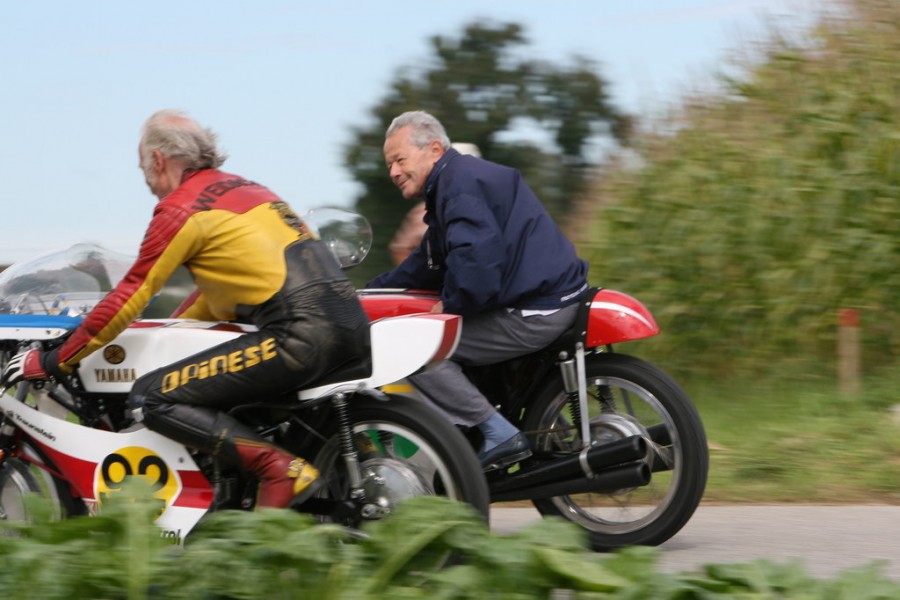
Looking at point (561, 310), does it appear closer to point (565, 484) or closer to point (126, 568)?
point (565, 484)

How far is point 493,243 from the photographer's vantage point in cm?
518

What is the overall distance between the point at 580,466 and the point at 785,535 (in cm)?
108

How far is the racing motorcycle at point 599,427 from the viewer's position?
5250 mm

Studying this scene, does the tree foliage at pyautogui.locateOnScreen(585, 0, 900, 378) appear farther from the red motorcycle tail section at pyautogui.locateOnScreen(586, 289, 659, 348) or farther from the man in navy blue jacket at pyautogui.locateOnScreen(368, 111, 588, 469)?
the man in navy blue jacket at pyautogui.locateOnScreen(368, 111, 588, 469)

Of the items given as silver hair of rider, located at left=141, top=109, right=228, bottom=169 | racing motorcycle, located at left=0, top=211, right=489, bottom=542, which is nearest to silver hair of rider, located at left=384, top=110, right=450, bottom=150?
silver hair of rider, located at left=141, top=109, right=228, bottom=169

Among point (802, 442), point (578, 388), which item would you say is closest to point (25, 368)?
point (578, 388)

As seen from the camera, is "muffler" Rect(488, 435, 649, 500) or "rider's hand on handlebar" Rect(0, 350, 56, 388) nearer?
"rider's hand on handlebar" Rect(0, 350, 56, 388)

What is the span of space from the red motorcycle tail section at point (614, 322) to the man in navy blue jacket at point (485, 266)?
3.8 inches

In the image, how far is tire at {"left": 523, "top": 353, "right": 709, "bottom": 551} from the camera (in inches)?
207

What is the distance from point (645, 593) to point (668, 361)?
7.21m

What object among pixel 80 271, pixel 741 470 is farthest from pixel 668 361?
pixel 80 271

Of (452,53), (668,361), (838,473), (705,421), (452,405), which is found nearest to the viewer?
(452,405)

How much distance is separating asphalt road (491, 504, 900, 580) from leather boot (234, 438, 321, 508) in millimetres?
978

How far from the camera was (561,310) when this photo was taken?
538 centimetres
